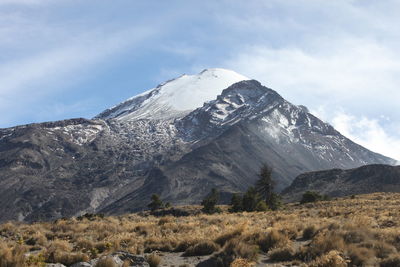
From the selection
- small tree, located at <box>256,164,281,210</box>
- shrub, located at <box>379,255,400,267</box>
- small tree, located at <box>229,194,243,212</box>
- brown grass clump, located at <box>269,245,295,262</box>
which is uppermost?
small tree, located at <box>256,164,281,210</box>

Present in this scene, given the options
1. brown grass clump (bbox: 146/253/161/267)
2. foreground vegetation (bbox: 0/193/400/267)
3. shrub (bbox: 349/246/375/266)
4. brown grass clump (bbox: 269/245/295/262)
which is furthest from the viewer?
brown grass clump (bbox: 269/245/295/262)

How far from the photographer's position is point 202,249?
60.0 feet

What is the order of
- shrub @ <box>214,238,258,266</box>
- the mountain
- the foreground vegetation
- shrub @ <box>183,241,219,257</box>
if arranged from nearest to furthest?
the foreground vegetation, shrub @ <box>214,238,258,266</box>, shrub @ <box>183,241,219,257</box>, the mountain

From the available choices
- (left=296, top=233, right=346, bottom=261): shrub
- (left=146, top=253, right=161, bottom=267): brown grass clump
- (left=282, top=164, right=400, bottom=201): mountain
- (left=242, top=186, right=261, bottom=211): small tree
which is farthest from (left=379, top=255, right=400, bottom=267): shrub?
(left=282, top=164, right=400, bottom=201): mountain

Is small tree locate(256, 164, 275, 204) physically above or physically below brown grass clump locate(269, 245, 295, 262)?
above

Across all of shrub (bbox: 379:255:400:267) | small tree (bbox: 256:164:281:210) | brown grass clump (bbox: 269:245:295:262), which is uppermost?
Answer: small tree (bbox: 256:164:281:210)

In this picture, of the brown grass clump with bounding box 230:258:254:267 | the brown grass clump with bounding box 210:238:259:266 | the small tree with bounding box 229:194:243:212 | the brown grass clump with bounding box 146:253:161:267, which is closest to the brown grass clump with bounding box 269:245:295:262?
the brown grass clump with bounding box 210:238:259:266

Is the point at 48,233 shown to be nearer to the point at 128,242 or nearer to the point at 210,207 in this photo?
the point at 128,242

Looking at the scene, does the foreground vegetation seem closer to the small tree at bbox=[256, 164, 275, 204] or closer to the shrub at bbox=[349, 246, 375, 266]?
the shrub at bbox=[349, 246, 375, 266]

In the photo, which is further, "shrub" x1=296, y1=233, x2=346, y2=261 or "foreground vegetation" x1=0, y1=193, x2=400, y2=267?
"shrub" x1=296, y1=233, x2=346, y2=261

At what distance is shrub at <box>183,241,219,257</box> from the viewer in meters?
18.1

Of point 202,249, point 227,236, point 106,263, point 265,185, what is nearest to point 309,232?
point 227,236

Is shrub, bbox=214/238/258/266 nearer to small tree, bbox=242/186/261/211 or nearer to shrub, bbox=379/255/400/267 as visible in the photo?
shrub, bbox=379/255/400/267

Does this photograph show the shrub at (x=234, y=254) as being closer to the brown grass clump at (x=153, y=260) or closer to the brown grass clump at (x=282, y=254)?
the brown grass clump at (x=282, y=254)
